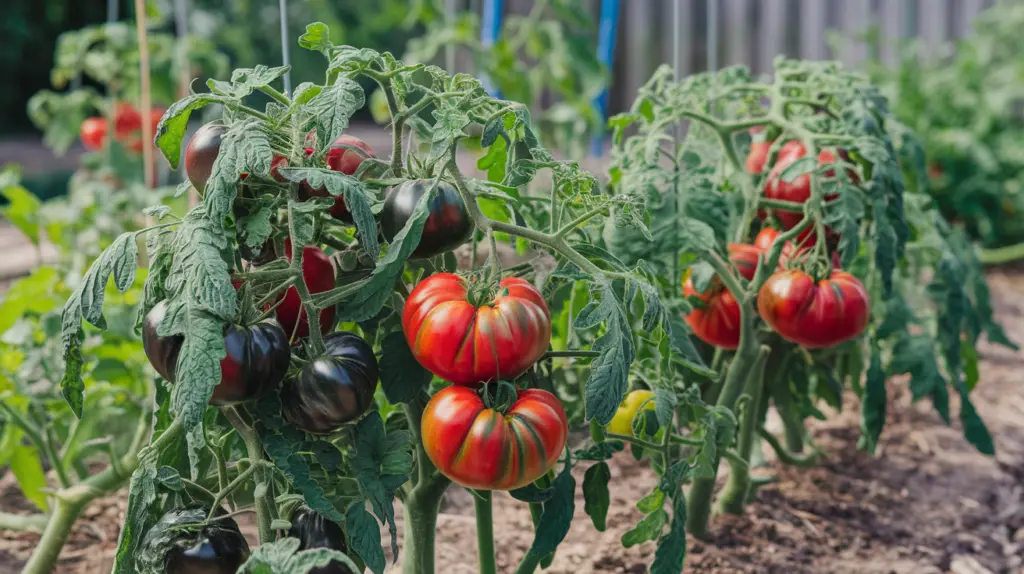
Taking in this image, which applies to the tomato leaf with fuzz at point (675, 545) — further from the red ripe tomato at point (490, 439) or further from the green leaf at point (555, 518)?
the red ripe tomato at point (490, 439)

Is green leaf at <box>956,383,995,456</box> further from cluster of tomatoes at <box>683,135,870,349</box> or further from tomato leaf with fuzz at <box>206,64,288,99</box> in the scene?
tomato leaf with fuzz at <box>206,64,288,99</box>

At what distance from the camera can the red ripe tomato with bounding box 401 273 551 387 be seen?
3.63ft

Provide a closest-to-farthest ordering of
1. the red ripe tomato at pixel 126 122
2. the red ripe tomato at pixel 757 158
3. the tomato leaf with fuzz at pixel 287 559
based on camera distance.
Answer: the tomato leaf with fuzz at pixel 287 559, the red ripe tomato at pixel 757 158, the red ripe tomato at pixel 126 122

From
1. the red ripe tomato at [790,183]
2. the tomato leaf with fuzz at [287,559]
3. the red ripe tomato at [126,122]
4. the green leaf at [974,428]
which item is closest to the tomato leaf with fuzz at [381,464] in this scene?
the tomato leaf with fuzz at [287,559]

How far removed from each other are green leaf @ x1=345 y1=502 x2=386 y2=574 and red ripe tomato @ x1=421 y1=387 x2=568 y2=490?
4.2 inches

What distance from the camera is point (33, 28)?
8.63m

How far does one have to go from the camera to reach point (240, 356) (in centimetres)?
102

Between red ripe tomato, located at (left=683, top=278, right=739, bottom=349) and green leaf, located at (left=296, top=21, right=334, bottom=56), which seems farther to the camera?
red ripe tomato, located at (left=683, top=278, right=739, bottom=349)

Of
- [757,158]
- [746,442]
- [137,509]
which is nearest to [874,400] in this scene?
[746,442]

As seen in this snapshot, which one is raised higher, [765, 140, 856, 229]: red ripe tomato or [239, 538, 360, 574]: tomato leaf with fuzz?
[765, 140, 856, 229]: red ripe tomato

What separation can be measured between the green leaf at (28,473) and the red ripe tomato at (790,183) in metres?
1.46

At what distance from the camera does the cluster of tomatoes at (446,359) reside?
1081 mm

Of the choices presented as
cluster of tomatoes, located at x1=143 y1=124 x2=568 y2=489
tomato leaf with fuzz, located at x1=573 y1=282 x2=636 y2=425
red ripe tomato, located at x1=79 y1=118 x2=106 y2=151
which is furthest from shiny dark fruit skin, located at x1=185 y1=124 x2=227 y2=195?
red ripe tomato, located at x1=79 y1=118 x2=106 y2=151

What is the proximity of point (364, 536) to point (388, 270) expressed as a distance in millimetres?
289
